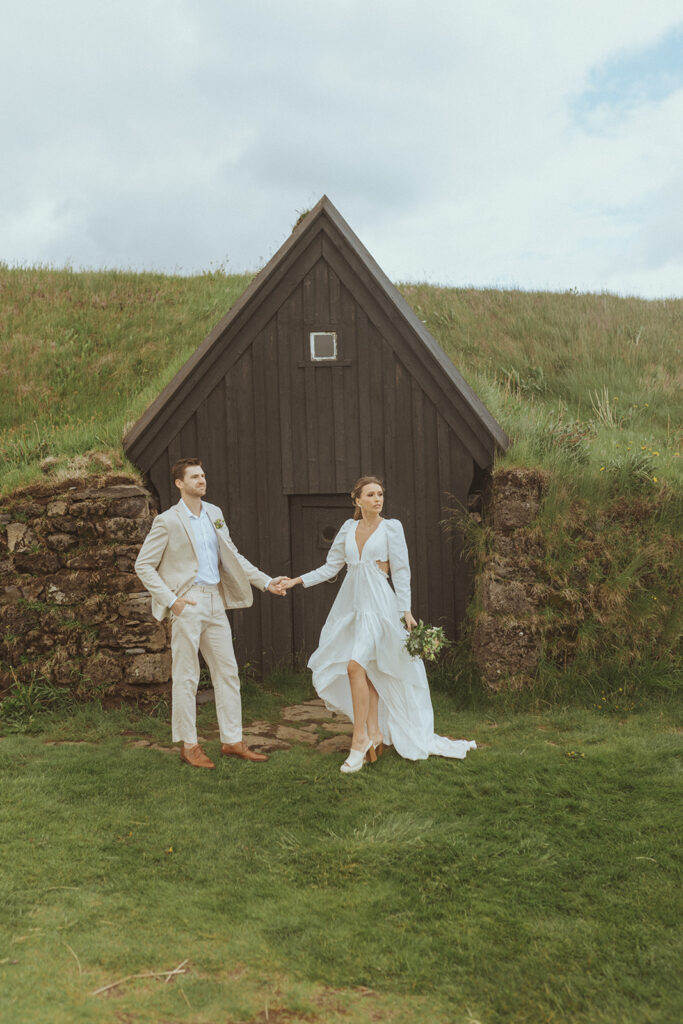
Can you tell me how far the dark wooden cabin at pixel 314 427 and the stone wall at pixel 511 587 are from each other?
0.54 m

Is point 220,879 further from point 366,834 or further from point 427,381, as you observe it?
point 427,381

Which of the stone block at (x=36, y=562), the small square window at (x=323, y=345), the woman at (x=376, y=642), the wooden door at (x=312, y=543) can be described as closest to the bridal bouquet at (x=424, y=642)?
the woman at (x=376, y=642)

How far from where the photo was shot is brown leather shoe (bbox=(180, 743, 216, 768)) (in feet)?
22.0

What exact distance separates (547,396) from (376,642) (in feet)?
31.4

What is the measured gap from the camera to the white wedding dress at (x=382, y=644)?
6.76 metres

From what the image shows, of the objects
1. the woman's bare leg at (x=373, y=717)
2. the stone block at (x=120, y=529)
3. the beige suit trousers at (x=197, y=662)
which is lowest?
the woman's bare leg at (x=373, y=717)

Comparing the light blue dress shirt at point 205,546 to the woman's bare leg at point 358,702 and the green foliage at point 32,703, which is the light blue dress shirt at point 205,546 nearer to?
the woman's bare leg at point 358,702

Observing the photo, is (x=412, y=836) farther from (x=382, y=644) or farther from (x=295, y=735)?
(x=295, y=735)

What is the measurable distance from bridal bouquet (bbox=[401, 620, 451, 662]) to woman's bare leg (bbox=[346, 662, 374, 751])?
0.43 metres

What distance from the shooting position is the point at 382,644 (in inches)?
266

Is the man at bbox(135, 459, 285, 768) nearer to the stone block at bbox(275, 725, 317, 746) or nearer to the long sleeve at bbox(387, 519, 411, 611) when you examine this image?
the stone block at bbox(275, 725, 317, 746)

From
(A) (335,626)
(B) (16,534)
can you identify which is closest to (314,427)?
(A) (335,626)

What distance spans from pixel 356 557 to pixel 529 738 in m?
2.41

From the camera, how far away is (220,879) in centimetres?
504
